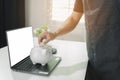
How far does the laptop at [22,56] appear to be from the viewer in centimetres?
94

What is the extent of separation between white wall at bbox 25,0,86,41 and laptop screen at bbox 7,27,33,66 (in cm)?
140

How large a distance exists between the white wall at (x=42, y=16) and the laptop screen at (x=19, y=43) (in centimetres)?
140

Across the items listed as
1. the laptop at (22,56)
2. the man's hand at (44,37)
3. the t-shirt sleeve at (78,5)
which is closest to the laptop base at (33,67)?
the laptop at (22,56)

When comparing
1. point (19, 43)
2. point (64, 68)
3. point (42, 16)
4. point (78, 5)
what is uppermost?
point (78, 5)

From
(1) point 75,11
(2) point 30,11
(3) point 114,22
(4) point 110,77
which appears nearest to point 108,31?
(3) point 114,22

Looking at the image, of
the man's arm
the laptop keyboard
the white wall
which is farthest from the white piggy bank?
the white wall

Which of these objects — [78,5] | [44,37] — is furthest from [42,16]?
[44,37]

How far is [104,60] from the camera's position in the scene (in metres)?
0.98

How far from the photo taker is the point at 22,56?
1.06 m

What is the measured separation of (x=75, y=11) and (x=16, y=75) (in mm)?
705

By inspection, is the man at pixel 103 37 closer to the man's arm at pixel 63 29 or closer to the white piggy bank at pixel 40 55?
the man's arm at pixel 63 29

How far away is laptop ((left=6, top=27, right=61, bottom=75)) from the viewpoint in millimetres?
940

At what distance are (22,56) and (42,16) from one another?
1587mm

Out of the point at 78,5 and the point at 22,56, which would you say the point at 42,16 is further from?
the point at 22,56
